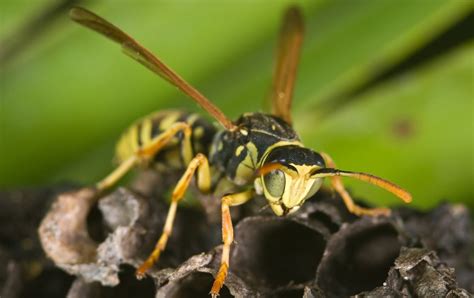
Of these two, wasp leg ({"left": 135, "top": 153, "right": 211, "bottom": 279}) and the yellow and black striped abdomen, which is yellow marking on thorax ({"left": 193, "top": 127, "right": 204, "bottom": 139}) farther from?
wasp leg ({"left": 135, "top": 153, "right": 211, "bottom": 279})

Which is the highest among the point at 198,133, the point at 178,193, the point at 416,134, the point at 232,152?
the point at 416,134

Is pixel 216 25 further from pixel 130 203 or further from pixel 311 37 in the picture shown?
pixel 130 203

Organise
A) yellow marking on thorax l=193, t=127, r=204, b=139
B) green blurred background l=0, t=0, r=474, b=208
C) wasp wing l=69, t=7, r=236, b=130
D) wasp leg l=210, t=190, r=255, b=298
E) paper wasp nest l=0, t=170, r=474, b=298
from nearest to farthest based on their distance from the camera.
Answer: wasp leg l=210, t=190, r=255, b=298
paper wasp nest l=0, t=170, r=474, b=298
wasp wing l=69, t=7, r=236, b=130
yellow marking on thorax l=193, t=127, r=204, b=139
green blurred background l=0, t=0, r=474, b=208

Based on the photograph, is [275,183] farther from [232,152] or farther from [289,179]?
[232,152]

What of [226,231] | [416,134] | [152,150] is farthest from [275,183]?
[416,134]

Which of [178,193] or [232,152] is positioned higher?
[232,152]


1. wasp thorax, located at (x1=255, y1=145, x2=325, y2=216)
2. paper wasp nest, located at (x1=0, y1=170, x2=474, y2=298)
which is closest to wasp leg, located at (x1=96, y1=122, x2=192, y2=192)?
paper wasp nest, located at (x1=0, y1=170, x2=474, y2=298)
